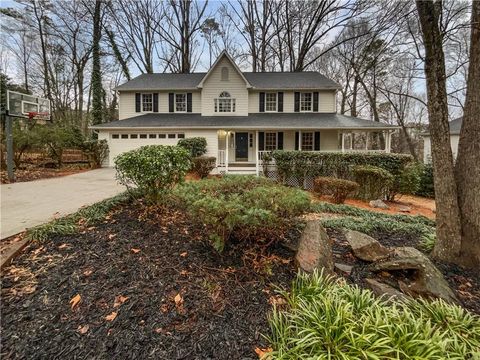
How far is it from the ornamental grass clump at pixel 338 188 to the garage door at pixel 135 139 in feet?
32.9

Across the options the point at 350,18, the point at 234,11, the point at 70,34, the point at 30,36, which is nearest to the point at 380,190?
the point at 350,18

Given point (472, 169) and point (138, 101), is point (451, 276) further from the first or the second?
point (138, 101)

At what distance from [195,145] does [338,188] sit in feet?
27.8

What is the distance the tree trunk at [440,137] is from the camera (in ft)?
11.7

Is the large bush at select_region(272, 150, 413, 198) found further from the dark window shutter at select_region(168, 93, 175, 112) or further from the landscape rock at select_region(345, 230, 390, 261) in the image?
the dark window shutter at select_region(168, 93, 175, 112)

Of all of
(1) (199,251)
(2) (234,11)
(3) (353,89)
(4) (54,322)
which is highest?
(2) (234,11)

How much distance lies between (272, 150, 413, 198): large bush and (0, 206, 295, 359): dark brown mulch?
7375 millimetres

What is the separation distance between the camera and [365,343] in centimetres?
205

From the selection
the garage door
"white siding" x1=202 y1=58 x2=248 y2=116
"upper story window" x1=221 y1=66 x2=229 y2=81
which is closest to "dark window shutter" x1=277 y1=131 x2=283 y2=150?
"white siding" x1=202 y1=58 x2=248 y2=116

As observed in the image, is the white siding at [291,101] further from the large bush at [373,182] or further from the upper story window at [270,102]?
→ the large bush at [373,182]

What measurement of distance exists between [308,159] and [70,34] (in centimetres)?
2311

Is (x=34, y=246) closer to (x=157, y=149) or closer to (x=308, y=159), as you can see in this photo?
(x=157, y=149)

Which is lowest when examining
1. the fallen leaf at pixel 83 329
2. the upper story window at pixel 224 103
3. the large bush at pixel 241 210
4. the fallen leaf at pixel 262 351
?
the fallen leaf at pixel 262 351

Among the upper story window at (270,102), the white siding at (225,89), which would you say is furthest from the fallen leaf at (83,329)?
the upper story window at (270,102)
